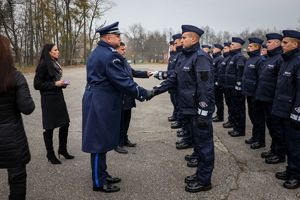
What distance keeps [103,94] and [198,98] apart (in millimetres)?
1269

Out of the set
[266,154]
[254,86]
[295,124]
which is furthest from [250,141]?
[295,124]

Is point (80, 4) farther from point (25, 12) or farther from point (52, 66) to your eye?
point (52, 66)

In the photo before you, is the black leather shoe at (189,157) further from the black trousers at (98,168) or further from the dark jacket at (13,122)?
the dark jacket at (13,122)

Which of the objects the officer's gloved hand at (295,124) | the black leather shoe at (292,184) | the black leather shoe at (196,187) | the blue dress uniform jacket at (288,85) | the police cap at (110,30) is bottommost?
the black leather shoe at (196,187)

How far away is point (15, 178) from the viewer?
3.70 meters

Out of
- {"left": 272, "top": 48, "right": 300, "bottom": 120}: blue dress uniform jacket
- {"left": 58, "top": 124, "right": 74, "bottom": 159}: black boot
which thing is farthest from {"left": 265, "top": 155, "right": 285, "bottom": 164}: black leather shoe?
{"left": 58, "top": 124, "right": 74, "bottom": 159}: black boot

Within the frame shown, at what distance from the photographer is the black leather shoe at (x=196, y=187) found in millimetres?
4668

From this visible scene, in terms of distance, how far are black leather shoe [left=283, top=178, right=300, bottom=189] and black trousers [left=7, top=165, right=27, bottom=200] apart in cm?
347

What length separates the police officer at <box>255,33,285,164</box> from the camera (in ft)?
19.4

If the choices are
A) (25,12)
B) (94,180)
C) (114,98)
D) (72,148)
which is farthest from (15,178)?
(25,12)

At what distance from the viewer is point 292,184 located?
Answer: 4.80 m

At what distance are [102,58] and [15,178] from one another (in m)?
1.78

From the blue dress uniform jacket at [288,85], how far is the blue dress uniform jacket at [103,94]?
2109mm

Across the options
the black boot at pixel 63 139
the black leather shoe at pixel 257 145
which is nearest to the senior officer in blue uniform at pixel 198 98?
the black boot at pixel 63 139
